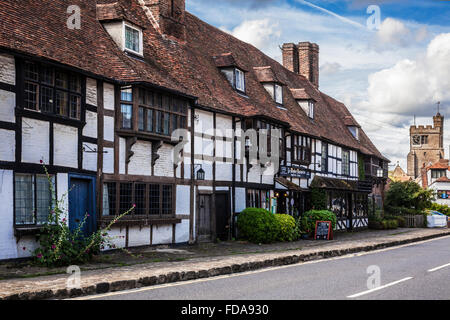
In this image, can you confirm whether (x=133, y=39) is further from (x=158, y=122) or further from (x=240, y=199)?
(x=240, y=199)

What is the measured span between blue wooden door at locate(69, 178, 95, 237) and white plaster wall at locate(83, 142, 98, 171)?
15.3 inches

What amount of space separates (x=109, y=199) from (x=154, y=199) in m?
2.04

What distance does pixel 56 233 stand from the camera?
45.8 feet

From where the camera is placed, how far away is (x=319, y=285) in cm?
1055

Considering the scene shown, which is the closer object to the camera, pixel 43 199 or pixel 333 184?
pixel 43 199

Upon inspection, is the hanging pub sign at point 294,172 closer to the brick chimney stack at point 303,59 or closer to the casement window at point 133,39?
the casement window at point 133,39

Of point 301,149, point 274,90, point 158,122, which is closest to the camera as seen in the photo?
point 158,122

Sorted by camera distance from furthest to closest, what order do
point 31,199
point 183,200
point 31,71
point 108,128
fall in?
point 183,200 < point 108,128 < point 31,71 < point 31,199

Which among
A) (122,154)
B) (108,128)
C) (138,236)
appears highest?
(108,128)

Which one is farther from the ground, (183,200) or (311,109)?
(311,109)

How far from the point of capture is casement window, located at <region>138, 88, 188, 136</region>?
57.5 feet

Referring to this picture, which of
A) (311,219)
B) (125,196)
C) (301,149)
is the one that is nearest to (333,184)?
(301,149)

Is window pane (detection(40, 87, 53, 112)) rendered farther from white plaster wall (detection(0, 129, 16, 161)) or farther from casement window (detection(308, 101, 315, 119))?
casement window (detection(308, 101, 315, 119))

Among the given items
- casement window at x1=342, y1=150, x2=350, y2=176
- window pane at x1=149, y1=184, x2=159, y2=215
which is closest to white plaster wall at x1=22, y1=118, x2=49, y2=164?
window pane at x1=149, y1=184, x2=159, y2=215
